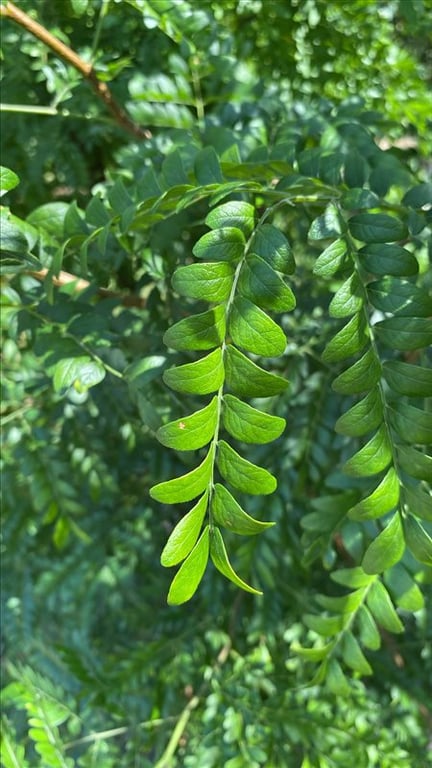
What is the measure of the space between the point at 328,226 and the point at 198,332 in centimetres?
11

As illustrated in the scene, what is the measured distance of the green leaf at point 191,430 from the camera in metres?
0.37

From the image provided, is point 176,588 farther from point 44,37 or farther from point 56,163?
point 56,163

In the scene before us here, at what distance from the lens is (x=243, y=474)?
370 mm

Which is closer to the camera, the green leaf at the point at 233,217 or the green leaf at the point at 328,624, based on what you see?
the green leaf at the point at 233,217

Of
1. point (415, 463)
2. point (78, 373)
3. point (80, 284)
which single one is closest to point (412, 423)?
point (415, 463)

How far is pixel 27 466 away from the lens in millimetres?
715

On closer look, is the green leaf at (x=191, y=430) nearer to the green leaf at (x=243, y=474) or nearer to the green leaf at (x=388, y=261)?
the green leaf at (x=243, y=474)

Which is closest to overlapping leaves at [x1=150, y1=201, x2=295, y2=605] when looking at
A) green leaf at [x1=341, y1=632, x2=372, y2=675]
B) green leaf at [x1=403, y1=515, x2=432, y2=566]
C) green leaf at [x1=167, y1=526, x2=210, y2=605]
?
green leaf at [x1=167, y1=526, x2=210, y2=605]

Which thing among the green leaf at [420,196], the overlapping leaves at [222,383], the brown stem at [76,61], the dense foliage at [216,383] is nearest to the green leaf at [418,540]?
the dense foliage at [216,383]

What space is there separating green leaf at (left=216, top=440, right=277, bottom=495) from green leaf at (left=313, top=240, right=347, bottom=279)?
0.11 metres

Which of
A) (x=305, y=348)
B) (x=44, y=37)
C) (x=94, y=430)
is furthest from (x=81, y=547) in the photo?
Answer: (x=44, y=37)

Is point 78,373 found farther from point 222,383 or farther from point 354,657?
point 354,657

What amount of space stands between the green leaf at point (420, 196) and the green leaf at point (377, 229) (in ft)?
0.24

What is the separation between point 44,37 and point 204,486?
432 mm
